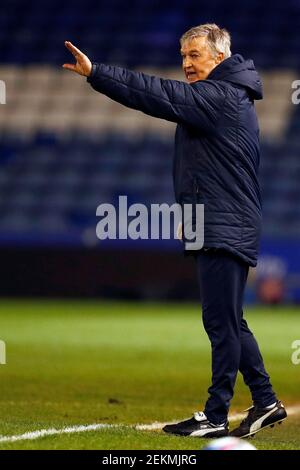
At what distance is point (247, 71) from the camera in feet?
19.3

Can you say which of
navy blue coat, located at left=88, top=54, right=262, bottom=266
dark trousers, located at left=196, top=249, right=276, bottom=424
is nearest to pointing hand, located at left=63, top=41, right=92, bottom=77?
navy blue coat, located at left=88, top=54, right=262, bottom=266

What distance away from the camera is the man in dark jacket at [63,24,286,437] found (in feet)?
18.6

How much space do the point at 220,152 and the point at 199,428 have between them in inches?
53.3

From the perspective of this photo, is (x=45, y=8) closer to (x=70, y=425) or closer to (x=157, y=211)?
(x=157, y=211)

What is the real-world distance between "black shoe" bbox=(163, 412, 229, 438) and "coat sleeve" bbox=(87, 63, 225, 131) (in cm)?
143

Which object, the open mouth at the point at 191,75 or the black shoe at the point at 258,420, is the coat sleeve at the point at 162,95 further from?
the black shoe at the point at 258,420

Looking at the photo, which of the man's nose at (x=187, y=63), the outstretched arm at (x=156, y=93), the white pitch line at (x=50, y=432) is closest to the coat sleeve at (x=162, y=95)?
the outstretched arm at (x=156, y=93)

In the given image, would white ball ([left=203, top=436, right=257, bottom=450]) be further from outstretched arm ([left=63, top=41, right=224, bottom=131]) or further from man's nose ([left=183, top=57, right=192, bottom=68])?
man's nose ([left=183, top=57, right=192, bottom=68])

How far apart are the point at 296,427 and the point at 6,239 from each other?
1462 cm

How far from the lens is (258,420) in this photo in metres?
6.01

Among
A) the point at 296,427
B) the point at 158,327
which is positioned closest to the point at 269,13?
the point at 158,327

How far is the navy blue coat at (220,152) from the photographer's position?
5617 mm

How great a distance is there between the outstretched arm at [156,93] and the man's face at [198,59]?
0.10 metres

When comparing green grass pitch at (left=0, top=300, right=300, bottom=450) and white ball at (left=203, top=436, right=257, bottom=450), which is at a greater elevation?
white ball at (left=203, top=436, right=257, bottom=450)
